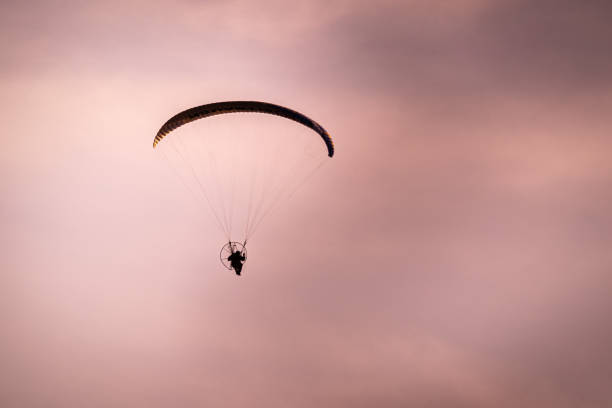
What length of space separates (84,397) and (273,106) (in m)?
46.0

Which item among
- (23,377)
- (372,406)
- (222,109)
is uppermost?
(222,109)

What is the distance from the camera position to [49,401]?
169 ft

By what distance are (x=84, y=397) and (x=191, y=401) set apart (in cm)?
1262

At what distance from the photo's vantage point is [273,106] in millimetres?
23234

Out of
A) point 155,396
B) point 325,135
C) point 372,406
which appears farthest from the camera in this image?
point 372,406

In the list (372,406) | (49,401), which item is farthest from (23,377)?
(372,406)

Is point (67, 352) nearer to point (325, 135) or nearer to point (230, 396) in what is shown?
point (230, 396)

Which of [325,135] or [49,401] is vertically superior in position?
[325,135]

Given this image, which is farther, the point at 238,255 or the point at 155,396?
the point at 155,396

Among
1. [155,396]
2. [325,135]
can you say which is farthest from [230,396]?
[325,135]

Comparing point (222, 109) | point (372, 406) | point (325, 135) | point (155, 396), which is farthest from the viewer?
point (372, 406)

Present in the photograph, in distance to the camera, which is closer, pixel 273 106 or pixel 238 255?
pixel 273 106

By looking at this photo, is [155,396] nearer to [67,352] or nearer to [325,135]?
[67,352]

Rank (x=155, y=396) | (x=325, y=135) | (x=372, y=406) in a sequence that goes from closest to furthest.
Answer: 1. (x=325, y=135)
2. (x=155, y=396)
3. (x=372, y=406)
